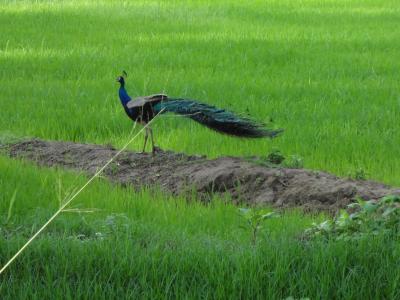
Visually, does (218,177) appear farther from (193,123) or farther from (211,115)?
(193,123)

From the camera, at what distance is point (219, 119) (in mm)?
6266

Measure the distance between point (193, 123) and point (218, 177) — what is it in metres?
2.12

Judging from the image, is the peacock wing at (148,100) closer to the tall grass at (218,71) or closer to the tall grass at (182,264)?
the tall grass at (218,71)

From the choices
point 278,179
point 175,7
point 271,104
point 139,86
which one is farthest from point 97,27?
point 278,179

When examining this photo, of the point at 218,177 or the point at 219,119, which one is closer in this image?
the point at 218,177

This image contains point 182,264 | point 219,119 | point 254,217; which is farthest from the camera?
point 219,119

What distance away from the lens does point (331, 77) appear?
10.3 metres

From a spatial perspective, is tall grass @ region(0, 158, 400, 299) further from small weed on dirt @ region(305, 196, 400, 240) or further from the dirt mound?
the dirt mound

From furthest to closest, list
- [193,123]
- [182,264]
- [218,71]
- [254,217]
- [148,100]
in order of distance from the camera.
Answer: [218,71] < [193,123] < [148,100] < [254,217] < [182,264]

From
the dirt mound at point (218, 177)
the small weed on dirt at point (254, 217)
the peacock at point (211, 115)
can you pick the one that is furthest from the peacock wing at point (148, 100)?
the small weed on dirt at point (254, 217)

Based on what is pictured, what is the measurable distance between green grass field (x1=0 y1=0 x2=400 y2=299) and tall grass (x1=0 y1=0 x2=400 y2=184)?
3 cm

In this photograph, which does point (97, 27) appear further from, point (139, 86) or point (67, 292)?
point (67, 292)

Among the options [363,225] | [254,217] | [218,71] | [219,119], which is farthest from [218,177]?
[218,71]

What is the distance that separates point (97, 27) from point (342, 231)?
10.4 meters
